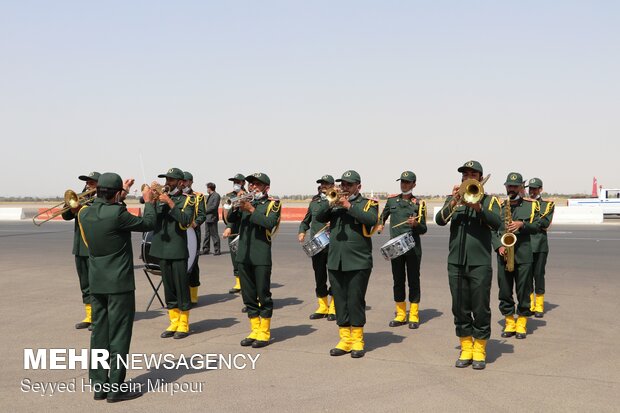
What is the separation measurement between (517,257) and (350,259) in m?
2.63

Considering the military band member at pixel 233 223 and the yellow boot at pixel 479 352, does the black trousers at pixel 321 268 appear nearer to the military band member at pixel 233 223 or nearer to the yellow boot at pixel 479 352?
the military band member at pixel 233 223

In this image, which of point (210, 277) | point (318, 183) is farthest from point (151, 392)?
point (210, 277)

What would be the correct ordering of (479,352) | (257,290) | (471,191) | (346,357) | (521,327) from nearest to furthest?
(471,191) → (479,352) → (346,357) → (257,290) → (521,327)

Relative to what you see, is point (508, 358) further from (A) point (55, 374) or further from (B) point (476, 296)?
(A) point (55, 374)

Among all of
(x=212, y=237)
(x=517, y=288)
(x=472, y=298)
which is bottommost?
(x=212, y=237)

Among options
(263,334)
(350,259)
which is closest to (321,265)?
(263,334)

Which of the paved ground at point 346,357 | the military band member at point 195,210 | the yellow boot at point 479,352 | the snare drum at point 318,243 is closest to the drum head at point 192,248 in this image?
the military band member at point 195,210

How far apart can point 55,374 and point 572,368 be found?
5.65 metres

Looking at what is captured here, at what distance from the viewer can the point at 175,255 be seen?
8336mm

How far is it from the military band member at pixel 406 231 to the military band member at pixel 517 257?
120cm

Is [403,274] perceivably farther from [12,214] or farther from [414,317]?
[12,214]

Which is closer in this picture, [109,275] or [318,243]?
[109,275]

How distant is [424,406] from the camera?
5520 mm

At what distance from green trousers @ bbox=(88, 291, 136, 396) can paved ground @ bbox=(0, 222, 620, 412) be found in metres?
0.28
